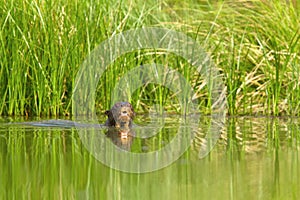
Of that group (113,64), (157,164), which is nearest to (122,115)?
Answer: (113,64)

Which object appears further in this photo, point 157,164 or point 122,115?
point 122,115

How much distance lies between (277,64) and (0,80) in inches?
127

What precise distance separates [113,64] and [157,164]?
354 cm

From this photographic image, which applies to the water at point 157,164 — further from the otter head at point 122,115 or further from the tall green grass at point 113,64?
the tall green grass at point 113,64

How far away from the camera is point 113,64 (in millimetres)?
8477

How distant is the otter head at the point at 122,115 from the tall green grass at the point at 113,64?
1.19m

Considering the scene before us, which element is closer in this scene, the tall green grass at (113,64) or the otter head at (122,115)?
the otter head at (122,115)

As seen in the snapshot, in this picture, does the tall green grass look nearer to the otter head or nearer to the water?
the water

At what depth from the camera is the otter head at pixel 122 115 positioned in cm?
710

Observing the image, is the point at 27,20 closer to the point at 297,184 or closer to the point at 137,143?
the point at 137,143

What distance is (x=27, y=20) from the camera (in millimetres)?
8383

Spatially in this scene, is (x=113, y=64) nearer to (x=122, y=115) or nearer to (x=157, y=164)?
(x=122, y=115)

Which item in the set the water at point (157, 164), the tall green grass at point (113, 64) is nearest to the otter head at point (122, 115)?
the water at point (157, 164)

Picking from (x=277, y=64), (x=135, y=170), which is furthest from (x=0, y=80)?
(x=135, y=170)
